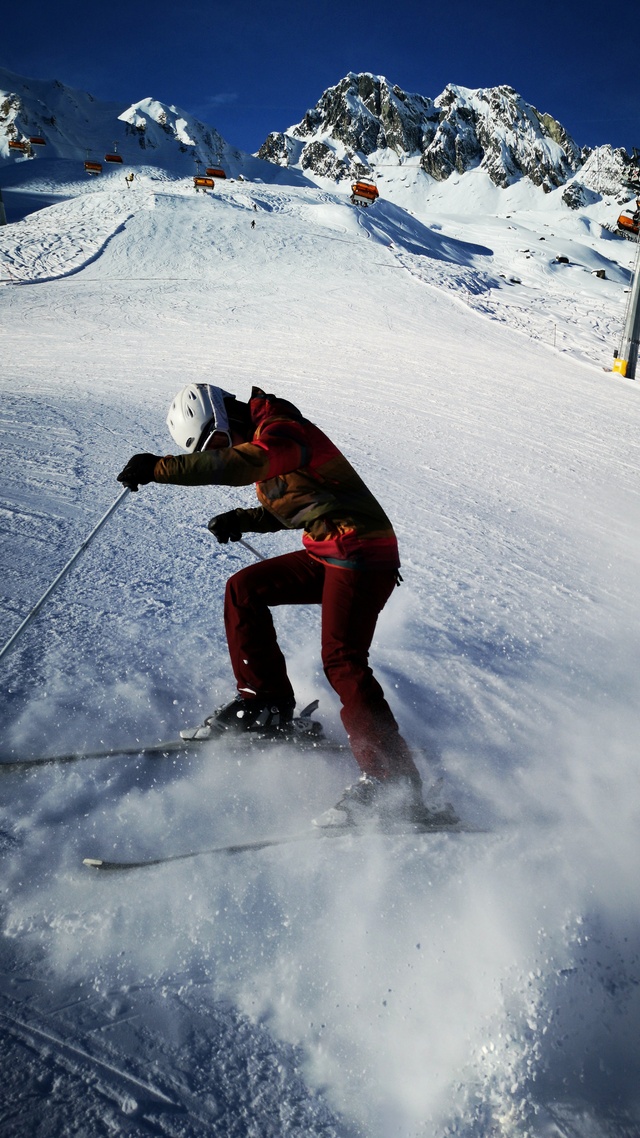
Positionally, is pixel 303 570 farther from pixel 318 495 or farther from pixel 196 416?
pixel 196 416

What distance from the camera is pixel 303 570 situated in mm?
2734

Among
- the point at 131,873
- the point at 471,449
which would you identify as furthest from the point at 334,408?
the point at 131,873

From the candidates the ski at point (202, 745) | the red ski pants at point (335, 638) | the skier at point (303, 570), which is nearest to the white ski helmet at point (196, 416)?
the skier at point (303, 570)

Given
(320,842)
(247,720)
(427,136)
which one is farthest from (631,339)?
(427,136)

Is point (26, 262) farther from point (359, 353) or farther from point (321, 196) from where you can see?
point (321, 196)

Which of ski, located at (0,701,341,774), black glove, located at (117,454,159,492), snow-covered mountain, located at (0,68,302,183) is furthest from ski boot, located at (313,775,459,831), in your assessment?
snow-covered mountain, located at (0,68,302,183)

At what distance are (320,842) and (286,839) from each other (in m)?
0.12

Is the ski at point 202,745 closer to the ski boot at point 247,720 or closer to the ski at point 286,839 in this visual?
the ski boot at point 247,720

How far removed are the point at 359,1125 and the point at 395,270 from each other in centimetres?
2359

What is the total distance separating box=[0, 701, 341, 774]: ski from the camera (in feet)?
8.12

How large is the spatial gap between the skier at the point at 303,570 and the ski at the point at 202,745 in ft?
0.14

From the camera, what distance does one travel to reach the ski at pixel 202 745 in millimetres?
2475

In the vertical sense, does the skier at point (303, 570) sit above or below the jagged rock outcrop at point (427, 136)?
below

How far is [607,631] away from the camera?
4.09m
